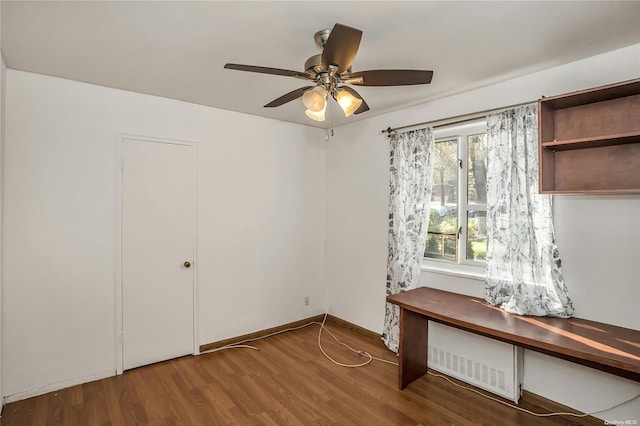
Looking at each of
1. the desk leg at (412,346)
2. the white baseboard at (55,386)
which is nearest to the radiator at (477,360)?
the desk leg at (412,346)

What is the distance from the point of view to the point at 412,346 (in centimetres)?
280

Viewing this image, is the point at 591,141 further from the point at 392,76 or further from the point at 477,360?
the point at 477,360

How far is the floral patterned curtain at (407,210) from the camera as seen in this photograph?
3.11 metres

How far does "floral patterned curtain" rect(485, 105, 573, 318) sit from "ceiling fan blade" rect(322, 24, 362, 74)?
163 centimetres

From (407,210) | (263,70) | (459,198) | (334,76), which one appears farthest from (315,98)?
(459,198)

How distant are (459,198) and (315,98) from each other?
6.27 feet

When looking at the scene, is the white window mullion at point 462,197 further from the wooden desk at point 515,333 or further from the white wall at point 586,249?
the wooden desk at point 515,333

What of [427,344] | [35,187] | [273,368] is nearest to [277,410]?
[273,368]

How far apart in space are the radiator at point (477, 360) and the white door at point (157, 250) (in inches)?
94.6

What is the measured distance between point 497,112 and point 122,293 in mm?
3547

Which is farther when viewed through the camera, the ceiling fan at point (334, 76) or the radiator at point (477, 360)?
the radiator at point (477, 360)

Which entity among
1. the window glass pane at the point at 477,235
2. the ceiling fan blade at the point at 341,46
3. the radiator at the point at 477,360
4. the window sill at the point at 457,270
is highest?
the ceiling fan blade at the point at 341,46

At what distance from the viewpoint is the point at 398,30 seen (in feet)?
6.22

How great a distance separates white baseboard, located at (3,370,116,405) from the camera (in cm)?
244
